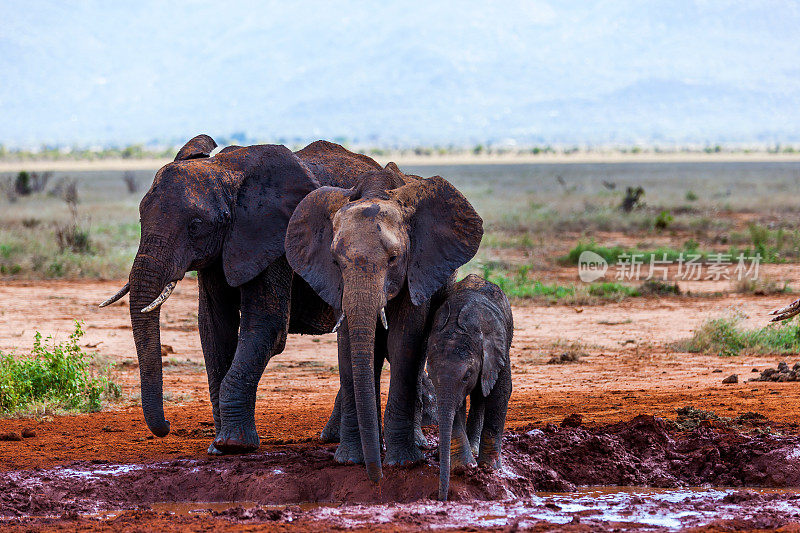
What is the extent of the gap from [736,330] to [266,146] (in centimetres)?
796

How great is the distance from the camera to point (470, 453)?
7.24 metres

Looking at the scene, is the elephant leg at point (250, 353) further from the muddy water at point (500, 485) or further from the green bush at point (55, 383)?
the green bush at point (55, 383)

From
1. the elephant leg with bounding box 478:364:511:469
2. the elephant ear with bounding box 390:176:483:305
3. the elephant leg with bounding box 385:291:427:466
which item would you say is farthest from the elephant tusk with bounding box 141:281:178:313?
the elephant leg with bounding box 478:364:511:469

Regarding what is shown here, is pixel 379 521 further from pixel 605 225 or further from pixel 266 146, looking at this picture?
pixel 605 225

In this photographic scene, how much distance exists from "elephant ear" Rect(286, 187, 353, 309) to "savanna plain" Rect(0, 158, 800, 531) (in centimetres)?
135

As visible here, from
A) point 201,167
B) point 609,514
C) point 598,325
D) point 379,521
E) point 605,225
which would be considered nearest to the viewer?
point 379,521

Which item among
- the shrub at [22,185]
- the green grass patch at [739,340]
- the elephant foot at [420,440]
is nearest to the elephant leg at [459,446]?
the elephant foot at [420,440]

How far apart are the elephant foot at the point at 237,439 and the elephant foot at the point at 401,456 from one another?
1215mm

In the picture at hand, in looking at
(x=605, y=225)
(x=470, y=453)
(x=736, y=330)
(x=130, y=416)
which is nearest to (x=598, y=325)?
(x=736, y=330)

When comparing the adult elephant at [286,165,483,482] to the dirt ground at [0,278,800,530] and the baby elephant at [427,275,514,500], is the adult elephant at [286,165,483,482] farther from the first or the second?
the dirt ground at [0,278,800,530]

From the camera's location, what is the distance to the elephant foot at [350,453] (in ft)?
25.0

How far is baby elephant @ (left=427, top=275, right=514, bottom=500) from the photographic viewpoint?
6.77 meters

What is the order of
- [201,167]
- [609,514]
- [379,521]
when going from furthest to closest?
[201,167], [609,514], [379,521]

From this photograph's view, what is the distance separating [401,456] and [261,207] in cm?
217
